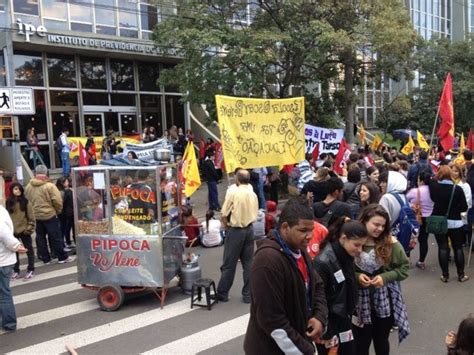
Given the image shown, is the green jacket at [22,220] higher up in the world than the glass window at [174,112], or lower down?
lower down

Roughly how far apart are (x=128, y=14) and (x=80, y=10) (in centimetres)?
224

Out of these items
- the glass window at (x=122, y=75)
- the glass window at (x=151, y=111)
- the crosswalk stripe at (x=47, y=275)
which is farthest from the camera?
the glass window at (x=151, y=111)

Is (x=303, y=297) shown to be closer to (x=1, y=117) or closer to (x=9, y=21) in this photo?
(x=1, y=117)

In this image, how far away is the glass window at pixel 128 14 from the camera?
2080 cm

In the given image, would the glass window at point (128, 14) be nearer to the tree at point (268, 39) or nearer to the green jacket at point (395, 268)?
the tree at point (268, 39)

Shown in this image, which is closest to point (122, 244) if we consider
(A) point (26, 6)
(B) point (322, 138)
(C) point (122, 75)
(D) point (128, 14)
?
(B) point (322, 138)

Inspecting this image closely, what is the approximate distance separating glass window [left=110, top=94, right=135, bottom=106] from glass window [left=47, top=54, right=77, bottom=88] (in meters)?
1.99

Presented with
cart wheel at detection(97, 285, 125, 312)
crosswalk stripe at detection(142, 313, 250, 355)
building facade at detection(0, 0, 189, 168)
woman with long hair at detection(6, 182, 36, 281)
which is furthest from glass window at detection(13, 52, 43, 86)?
crosswalk stripe at detection(142, 313, 250, 355)

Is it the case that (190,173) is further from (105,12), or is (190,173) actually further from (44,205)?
(105,12)

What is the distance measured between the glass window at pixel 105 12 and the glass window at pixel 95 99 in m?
3.08

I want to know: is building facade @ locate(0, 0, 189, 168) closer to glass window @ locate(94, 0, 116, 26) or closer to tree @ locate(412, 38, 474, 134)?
glass window @ locate(94, 0, 116, 26)

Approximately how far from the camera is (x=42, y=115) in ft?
65.1

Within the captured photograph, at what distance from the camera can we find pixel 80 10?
1948cm

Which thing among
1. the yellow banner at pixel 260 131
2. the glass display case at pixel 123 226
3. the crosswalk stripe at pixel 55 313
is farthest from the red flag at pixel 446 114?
the crosswalk stripe at pixel 55 313
